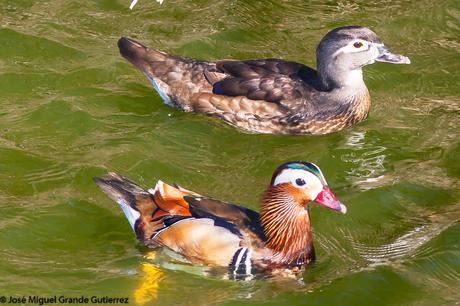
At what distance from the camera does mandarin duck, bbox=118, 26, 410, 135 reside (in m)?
12.7

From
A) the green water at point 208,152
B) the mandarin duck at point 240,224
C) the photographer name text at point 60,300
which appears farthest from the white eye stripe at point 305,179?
the photographer name text at point 60,300

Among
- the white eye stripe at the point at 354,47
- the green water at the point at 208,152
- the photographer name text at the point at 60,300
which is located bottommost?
the photographer name text at the point at 60,300

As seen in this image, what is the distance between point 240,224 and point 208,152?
7.38 ft

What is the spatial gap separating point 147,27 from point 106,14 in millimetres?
556

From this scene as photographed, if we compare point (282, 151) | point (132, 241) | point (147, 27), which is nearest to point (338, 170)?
point (282, 151)

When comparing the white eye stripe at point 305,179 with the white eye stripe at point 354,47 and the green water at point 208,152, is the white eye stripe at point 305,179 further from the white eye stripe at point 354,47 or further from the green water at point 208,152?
the white eye stripe at point 354,47

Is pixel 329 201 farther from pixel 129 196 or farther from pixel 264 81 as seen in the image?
pixel 264 81

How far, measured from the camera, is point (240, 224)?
9.80m

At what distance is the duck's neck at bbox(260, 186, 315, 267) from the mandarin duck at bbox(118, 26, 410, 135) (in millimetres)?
2924

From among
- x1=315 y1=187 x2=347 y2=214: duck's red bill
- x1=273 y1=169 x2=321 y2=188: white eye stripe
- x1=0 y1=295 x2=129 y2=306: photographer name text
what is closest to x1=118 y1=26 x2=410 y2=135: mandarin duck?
x1=273 y1=169 x2=321 y2=188: white eye stripe

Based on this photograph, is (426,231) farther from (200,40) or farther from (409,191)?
(200,40)

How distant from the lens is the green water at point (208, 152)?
31.4 ft

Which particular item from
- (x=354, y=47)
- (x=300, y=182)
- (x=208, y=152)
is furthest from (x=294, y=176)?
(x=354, y=47)

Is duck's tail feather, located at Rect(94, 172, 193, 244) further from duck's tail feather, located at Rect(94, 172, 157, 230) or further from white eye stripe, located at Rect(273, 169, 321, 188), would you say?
white eye stripe, located at Rect(273, 169, 321, 188)
